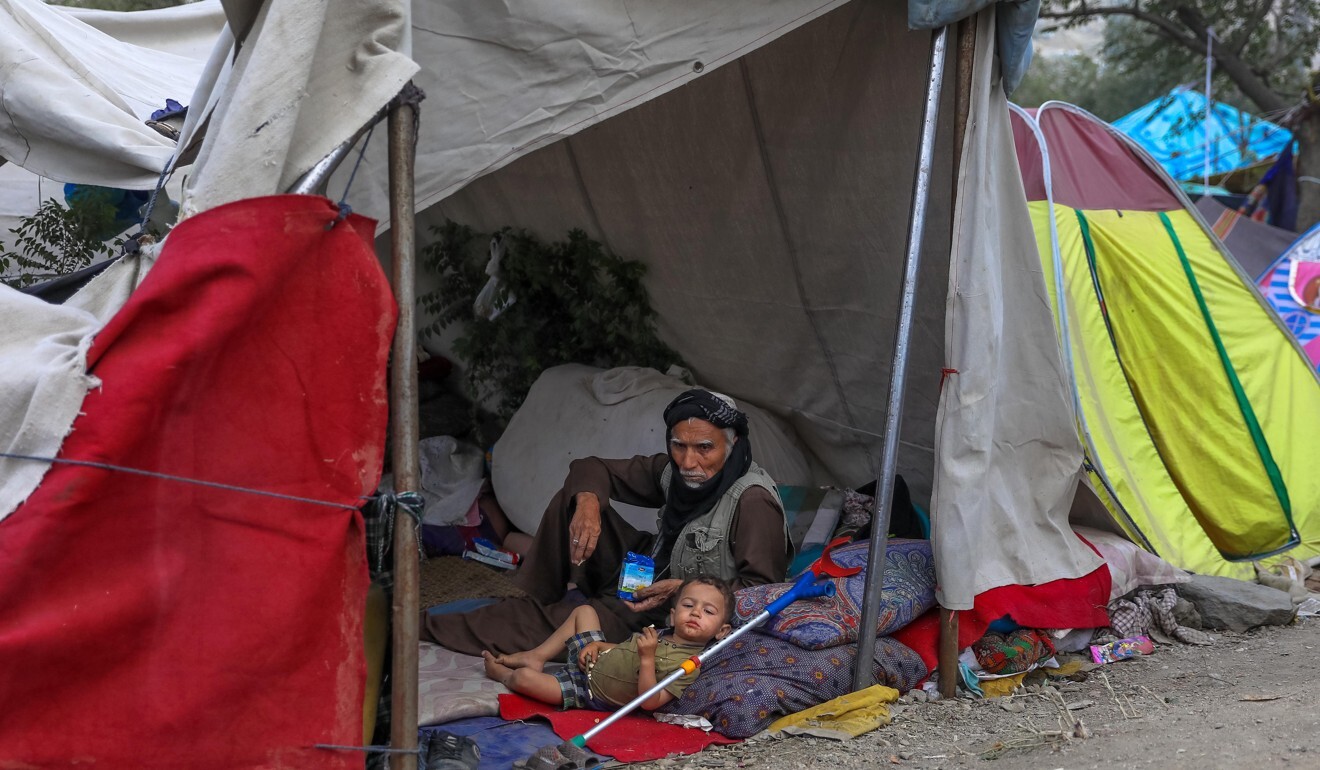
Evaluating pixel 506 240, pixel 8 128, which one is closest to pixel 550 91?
pixel 8 128

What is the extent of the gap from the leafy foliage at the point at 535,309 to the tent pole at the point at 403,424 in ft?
9.23

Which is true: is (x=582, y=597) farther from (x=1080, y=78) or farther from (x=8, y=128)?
(x=1080, y=78)

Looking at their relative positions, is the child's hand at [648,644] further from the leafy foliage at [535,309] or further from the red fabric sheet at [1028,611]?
the leafy foliage at [535,309]

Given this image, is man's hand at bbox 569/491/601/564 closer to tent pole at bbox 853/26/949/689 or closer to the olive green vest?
the olive green vest

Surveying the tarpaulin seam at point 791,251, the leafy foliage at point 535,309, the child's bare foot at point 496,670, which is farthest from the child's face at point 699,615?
the leafy foliage at point 535,309

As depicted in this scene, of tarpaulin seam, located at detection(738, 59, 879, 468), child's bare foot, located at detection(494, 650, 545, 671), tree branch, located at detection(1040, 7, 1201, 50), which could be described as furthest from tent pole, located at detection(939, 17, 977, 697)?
tree branch, located at detection(1040, 7, 1201, 50)

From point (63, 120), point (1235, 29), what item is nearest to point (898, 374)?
point (63, 120)

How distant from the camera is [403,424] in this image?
8.33 feet

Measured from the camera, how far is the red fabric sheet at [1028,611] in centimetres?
375

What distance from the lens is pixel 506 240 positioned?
5820 millimetres

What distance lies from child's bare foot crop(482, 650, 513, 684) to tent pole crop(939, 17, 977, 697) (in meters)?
1.40

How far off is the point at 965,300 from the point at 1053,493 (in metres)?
0.84

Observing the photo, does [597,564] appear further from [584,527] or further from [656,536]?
[584,527]

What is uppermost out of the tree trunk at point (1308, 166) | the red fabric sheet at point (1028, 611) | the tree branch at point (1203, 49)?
the tree branch at point (1203, 49)
